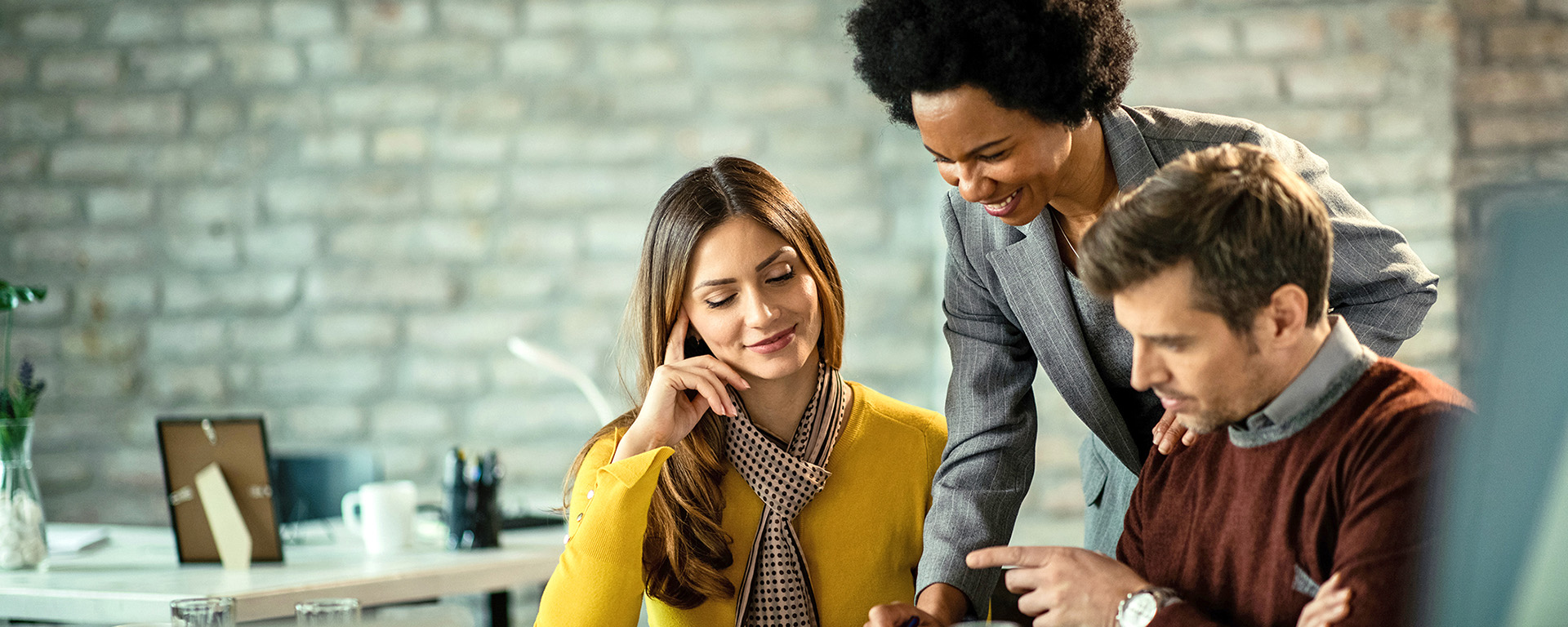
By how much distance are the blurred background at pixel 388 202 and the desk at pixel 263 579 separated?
1.22 m

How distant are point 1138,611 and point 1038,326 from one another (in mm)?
560

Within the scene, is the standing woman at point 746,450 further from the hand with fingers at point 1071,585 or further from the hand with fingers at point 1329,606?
the hand with fingers at point 1329,606

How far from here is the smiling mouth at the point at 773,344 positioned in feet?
5.63

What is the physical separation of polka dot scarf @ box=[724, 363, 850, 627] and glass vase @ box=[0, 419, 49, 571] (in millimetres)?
1282

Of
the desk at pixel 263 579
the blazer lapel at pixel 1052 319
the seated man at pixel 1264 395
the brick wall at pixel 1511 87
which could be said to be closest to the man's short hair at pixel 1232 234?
the seated man at pixel 1264 395

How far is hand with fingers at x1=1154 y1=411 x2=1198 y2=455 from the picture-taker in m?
1.30

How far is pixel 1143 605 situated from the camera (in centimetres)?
117

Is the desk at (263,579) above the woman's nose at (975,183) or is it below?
below

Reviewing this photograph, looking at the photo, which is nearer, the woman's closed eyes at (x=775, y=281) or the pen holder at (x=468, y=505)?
the woman's closed eyes at (x=775, y=281)

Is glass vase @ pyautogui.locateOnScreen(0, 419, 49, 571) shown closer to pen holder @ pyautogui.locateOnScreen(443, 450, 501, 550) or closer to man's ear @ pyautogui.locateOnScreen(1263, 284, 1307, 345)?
pen holder @ pyautogui.locateOnScreen(443, 450, 501, 550)

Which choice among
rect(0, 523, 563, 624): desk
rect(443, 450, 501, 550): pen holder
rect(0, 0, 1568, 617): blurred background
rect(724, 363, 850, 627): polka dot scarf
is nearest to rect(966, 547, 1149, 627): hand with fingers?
rect(724, 363, 850, 627): polka dot scarf

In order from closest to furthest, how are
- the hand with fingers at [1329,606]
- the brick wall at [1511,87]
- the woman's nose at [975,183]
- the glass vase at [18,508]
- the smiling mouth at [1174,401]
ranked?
the hand with fingers at [1329,606], the smiling mouth at [1174,401], the woman's nose at [975,183], the glass vase at [18,508], the brick wall at [1511,87]

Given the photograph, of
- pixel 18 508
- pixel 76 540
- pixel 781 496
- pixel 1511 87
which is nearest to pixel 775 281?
pixel 781 496

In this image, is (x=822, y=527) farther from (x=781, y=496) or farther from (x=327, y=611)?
(x=327, y=611)
